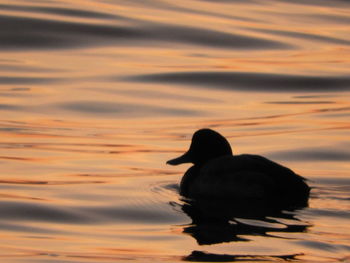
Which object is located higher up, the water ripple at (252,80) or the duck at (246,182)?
the water ripple at (252,80)

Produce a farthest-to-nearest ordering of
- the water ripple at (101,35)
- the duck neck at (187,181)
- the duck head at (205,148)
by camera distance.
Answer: the water ripple at (101,35) → the duck head at (205,148) → the duck neck at (187,181)

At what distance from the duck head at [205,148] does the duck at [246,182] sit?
0.22m

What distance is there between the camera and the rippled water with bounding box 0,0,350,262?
424 inches

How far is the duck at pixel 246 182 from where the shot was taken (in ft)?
41.0

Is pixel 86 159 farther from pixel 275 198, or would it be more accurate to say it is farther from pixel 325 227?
pixel 325 227

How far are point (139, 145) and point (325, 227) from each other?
4.40 meters

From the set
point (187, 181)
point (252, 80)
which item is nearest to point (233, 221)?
point (187, 181)

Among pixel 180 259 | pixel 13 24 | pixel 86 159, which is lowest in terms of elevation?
pixel 180 259

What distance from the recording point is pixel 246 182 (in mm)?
12664

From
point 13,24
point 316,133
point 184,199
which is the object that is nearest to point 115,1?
point 13,24

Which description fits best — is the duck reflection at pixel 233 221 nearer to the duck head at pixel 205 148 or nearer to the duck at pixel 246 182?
the duck at pixel 246 182

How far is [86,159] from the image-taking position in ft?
46.9

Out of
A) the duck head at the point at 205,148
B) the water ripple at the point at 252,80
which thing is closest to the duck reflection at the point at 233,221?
the duck head at the point at 205,148

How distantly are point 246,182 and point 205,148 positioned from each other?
1.01 m
